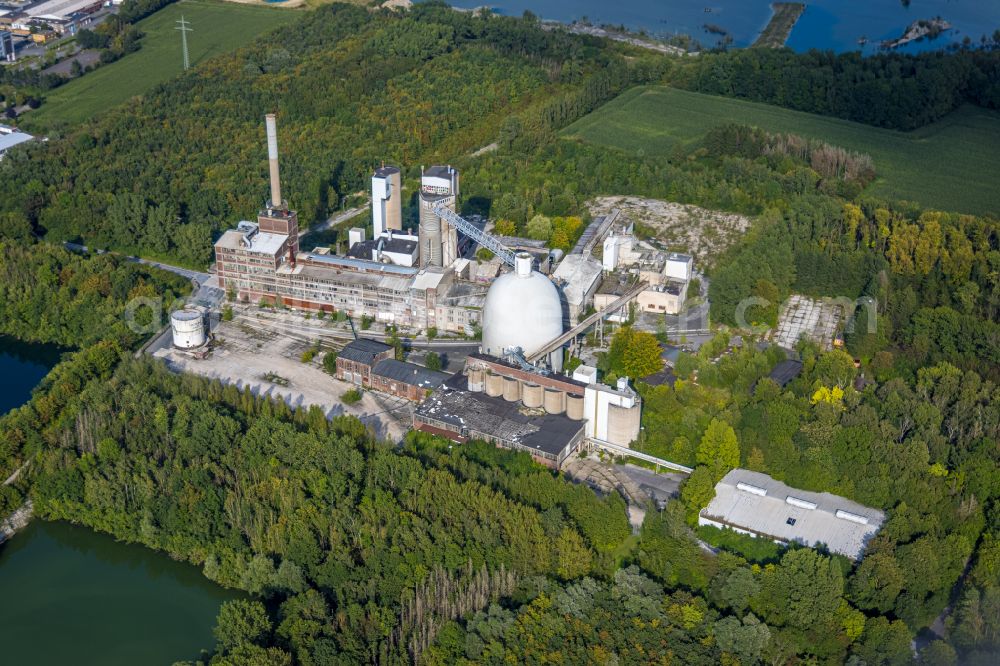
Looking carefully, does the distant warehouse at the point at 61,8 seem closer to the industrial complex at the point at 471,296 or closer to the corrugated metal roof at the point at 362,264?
the industrial complex at the point at 471,296

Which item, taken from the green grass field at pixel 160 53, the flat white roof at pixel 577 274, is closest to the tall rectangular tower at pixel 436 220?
the flat white roof at pixel 577 274

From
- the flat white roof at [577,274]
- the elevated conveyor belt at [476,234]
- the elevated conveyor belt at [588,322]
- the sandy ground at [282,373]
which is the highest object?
the elevated conveyor belt at [476,234]

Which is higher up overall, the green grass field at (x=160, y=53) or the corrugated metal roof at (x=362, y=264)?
the green grass field at (x=160, y=53)

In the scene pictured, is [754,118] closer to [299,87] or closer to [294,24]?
[299,87]

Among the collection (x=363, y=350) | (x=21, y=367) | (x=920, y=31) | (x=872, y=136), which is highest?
(x=920, y=31)

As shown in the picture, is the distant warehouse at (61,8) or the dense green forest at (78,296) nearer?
the dense green forest at (78,296)

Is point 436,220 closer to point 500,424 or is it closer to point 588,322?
point 588,322

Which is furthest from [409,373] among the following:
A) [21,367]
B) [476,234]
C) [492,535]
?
[21,367]

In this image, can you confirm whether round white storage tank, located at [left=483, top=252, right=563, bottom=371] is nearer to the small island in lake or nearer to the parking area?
the parking area
